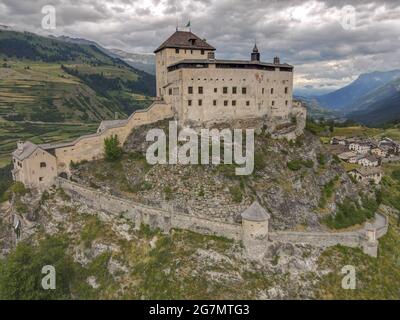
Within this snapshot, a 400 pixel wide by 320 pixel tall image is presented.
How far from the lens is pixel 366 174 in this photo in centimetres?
8694

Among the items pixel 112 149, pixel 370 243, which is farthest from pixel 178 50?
pixel 370 243

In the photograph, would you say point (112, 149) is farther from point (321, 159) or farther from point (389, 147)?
point (389, 147)

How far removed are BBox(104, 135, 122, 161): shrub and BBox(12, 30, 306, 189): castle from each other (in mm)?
1033

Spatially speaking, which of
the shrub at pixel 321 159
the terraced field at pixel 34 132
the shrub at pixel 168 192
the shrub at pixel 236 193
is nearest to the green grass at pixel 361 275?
the shrub at pixel 236 193

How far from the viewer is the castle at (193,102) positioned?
55.0 meters

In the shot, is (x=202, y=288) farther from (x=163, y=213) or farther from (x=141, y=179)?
(x=141, y=179)

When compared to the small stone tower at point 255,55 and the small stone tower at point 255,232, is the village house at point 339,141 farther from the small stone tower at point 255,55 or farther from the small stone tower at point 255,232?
the small stone tower at point 255,232

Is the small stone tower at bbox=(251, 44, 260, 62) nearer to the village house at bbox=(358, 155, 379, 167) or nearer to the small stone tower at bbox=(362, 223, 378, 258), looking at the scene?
the small stone tower at bbox=(362, 223, 378, 258)

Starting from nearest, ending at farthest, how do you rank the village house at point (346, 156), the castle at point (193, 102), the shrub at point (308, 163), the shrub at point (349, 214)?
the shrub at point (349, 214) → the castle at point (193, 102) → the shrub at point (308, 163) → the village house at point (346, 156)

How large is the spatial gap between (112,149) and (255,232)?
1053 inches

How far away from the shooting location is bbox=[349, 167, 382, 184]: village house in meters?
85.6

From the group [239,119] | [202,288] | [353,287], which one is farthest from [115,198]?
[353,287]

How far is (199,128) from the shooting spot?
2261 inches

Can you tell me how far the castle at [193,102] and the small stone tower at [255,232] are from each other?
19.5 meters
